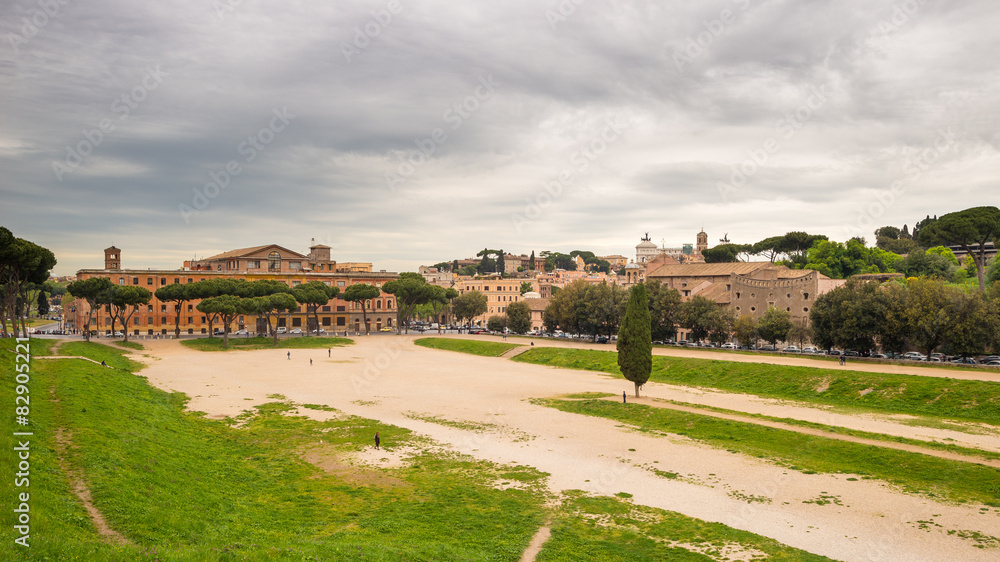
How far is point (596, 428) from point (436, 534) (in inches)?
588

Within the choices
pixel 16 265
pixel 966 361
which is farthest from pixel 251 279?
pixel 966 361

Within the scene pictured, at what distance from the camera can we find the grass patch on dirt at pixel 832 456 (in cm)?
1972

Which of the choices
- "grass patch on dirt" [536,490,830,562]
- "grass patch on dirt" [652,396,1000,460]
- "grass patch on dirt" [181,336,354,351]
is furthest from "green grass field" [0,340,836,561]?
"grass patch on dirt" [181,336,354,351]

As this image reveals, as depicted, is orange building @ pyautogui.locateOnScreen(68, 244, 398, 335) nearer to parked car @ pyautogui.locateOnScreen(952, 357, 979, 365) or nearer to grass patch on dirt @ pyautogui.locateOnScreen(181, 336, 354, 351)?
grass patch on dirt @ pyautogui.locateOnScreen(181, 336, 354, 351)

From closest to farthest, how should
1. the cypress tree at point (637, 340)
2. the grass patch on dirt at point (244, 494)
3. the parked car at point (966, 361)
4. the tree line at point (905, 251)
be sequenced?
1. the grass patch on dirt at point (244, 494)
2. the cypress tree at point (637, 340)
3. the parked car at point (966, 361)
4. the tree line at point (905, 251)

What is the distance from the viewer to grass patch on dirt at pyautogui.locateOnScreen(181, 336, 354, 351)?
69494 mm

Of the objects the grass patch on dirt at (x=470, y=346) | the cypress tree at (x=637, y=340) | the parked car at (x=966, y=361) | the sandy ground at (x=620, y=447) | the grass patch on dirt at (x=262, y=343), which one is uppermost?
the cypress tree at (x=637, y=340)

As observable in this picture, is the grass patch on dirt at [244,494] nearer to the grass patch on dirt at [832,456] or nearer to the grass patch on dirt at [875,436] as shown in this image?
the grass patch on dirt at [832,456]

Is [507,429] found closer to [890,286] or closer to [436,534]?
[436,534]

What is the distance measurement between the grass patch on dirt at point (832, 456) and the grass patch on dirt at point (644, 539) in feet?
26.6

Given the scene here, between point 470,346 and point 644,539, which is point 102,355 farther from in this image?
point 644,539

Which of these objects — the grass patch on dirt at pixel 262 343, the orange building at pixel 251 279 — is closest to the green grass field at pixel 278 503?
the grass patch on dirt at pixel 262 343

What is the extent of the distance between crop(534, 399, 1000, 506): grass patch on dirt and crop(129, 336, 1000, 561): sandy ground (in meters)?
1.06

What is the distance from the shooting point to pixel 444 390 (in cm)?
4088
